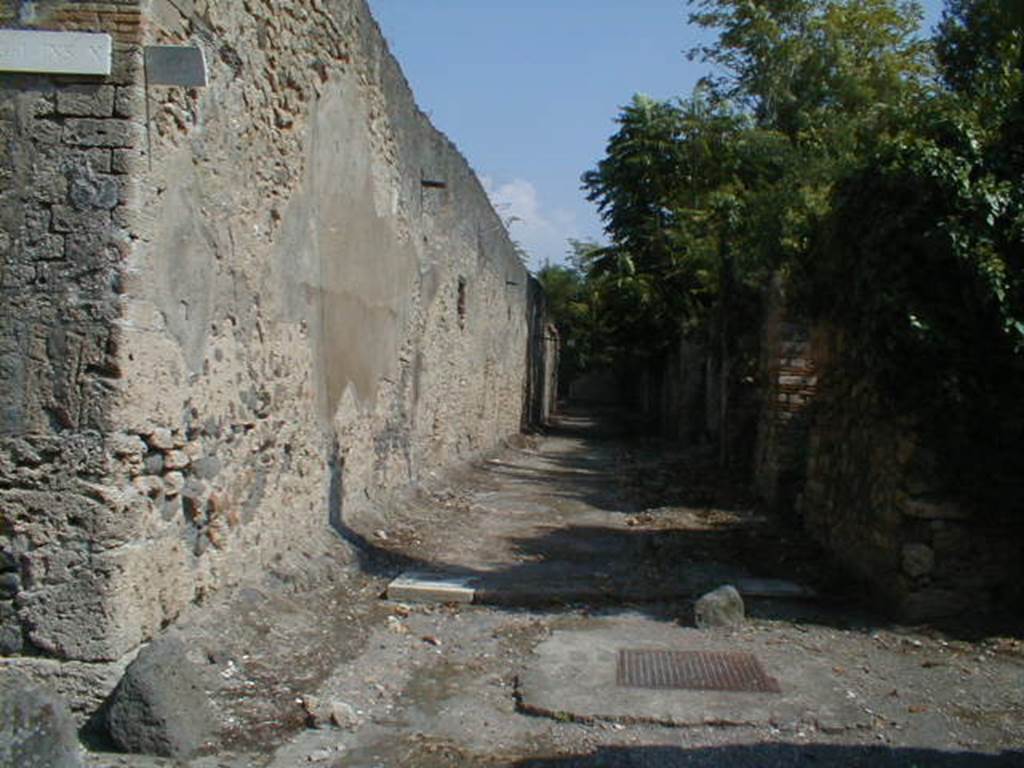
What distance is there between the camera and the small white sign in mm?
4312

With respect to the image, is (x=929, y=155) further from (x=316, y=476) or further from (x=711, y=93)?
(x=711, y=93)

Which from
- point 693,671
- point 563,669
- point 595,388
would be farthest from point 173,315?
point 595,388

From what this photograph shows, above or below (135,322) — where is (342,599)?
below

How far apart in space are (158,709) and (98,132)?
7.64 feet

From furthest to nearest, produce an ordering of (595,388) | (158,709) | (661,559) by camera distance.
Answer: (595,388)
(661,559)
(158,709)

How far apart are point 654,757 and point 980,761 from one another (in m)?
1.31

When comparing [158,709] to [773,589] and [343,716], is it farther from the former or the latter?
[773,589]

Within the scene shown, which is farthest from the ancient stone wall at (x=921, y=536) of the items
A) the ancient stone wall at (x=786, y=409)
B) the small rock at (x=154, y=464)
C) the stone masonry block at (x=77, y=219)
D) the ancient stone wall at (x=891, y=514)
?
the stone masonry block at (x=77, y=219)

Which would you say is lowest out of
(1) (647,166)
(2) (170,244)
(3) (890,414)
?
(3) (890,414)

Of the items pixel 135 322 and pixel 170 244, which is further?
pixel 170 244

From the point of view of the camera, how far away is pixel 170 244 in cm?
470

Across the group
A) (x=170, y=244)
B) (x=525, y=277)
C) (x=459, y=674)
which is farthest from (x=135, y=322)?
(x=525, y=277)

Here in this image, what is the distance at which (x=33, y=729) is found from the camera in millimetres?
3369

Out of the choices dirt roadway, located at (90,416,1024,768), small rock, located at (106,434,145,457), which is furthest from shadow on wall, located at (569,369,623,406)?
small rock, located at (106,434,145,457)
